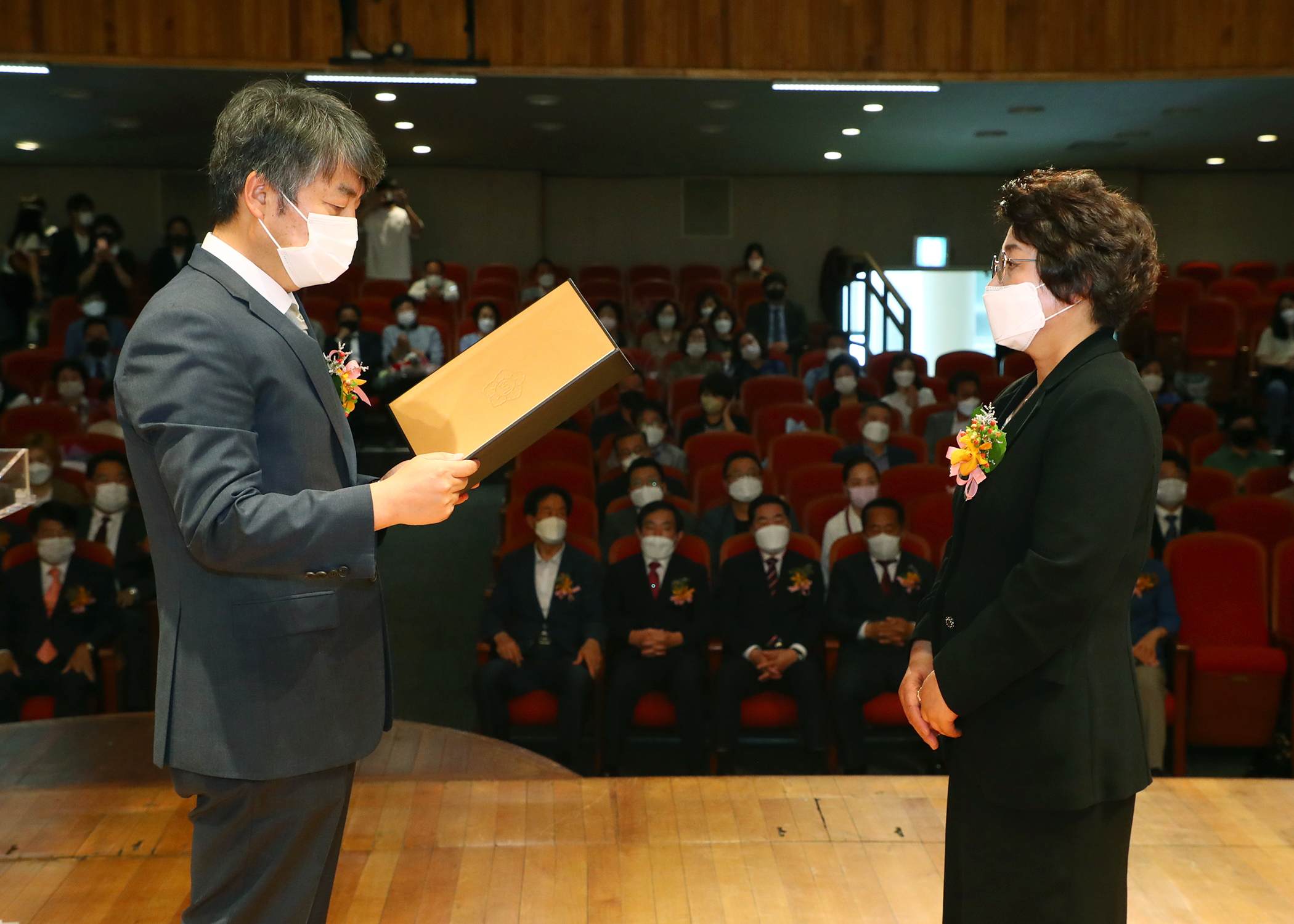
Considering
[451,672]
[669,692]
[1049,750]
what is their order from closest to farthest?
[1049,750], [669,692], [451,672]

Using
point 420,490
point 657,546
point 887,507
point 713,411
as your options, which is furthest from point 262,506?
point 713,411

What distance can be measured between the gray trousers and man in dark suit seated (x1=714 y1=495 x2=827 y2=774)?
269 cm

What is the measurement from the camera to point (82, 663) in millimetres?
3891

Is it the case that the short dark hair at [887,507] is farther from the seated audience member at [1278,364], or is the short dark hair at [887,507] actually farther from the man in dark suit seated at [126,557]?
the seated audience member at [1278,364]

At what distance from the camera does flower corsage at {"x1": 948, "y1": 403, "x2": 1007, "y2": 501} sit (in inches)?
59.3

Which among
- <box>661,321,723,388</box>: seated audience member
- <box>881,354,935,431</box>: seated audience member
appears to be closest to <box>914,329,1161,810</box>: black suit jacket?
<box>881,354,935,431</box>: seated audience member

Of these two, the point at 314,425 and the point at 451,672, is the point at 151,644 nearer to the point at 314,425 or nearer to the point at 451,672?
the point at 451,672

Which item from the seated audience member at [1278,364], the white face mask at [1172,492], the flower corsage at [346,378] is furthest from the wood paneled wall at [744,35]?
the flower corsage at [346,378]

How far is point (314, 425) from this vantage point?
130cm

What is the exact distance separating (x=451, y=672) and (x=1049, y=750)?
3678 millimetres

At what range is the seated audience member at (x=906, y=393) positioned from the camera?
7.50m

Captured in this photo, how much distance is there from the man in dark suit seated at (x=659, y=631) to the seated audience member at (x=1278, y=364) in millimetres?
5460

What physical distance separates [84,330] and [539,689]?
5.38 m

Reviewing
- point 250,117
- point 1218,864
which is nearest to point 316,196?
point 250,117
